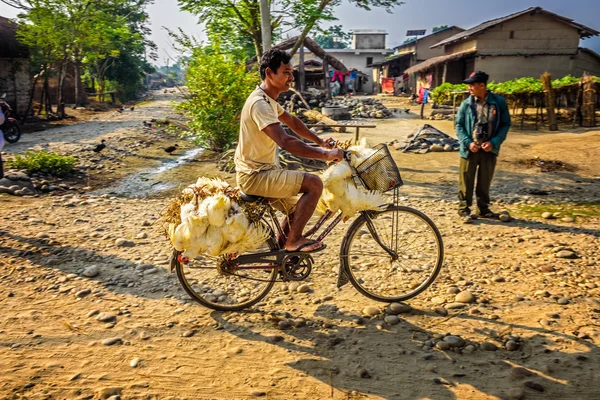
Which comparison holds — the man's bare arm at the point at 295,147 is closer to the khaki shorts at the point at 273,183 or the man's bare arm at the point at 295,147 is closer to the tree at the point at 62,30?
the khaki shorts at the point at 273,183

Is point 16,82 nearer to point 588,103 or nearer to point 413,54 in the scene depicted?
point 588,103

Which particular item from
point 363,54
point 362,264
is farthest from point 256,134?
point 363,54

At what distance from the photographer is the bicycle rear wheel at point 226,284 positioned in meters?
3.97

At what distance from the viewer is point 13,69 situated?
20.1 meters

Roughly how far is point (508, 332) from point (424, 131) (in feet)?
34.5

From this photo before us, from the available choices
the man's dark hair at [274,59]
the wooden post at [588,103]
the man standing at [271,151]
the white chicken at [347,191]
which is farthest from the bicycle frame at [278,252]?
the wooden post at [588,103]

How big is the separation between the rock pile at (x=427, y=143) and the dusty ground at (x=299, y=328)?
576 cm

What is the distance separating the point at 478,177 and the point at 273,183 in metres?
4.20

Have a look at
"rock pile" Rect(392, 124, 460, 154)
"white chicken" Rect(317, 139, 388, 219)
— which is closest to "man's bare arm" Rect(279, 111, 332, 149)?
"white chicken" Rect(317, 139, 388, 219)

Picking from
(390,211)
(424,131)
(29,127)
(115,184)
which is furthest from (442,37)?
(390,211)

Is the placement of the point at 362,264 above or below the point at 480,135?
below

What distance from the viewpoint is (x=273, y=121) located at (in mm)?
3371

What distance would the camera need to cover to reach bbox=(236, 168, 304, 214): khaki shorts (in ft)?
11.7

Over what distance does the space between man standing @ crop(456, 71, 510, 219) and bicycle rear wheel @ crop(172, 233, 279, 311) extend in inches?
151
